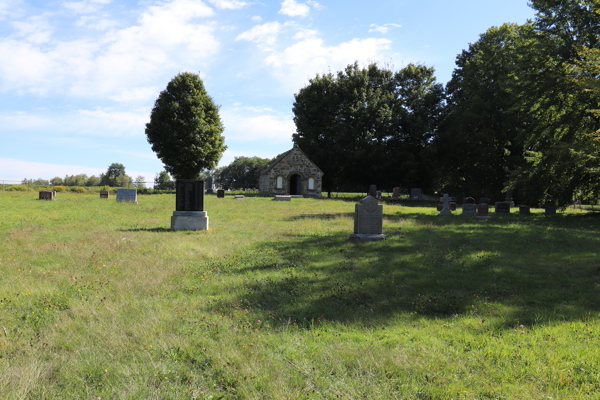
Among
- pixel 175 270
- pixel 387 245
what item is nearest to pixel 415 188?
pixel 387 245

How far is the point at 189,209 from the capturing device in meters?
14.6

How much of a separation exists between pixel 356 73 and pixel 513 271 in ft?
135

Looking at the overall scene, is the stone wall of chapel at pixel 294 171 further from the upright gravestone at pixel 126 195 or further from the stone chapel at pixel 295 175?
the upright gravestone at pixel 126 195

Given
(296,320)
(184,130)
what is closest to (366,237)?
(296,320)

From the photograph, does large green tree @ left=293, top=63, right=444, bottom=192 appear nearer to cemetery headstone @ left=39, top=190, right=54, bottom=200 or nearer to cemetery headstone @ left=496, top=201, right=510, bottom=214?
cemetery headstone @ left=496, top=201, right=510, bottom=214

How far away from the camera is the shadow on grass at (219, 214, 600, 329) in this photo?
614 cm

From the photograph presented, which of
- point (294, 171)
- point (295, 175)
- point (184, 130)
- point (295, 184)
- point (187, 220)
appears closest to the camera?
point (187, 220)

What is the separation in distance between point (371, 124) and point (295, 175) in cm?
1025

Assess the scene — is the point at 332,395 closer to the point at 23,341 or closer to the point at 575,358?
the point at 575,358

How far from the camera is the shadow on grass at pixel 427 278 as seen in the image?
20.1 ft

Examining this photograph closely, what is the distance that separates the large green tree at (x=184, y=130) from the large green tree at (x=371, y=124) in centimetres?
1114

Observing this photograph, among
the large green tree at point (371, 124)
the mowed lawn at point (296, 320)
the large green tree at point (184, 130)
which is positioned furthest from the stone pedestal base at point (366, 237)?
the large green tree at point (184, 130)

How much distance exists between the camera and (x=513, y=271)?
8539mm

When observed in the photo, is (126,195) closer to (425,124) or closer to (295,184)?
(295,184)
